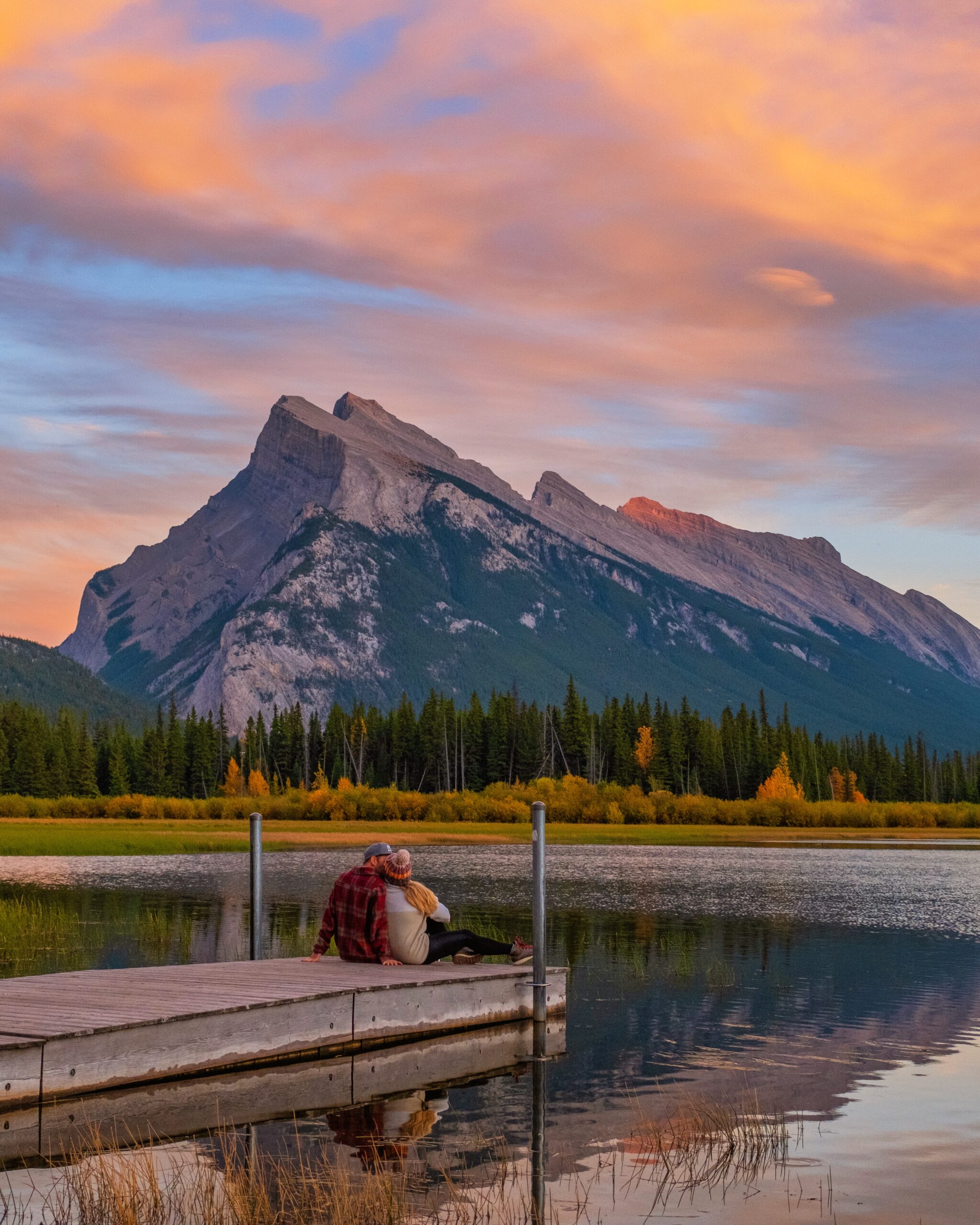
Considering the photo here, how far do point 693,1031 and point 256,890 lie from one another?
24.8 feet

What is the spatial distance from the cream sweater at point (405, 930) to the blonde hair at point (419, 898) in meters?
0.04

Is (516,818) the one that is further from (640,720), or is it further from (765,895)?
(640,720)

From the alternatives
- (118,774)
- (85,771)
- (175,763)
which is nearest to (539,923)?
(85,771)

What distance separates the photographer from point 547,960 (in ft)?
92.3

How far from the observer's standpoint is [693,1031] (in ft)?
69.0

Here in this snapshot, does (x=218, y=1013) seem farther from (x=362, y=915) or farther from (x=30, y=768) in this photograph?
(x=30, y=768)

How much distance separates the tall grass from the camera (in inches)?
4685

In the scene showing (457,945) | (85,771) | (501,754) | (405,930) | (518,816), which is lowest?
(518,816)

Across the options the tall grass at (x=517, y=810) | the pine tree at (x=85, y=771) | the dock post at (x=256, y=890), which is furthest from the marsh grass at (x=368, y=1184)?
the pine tree at (x=85, y=771)

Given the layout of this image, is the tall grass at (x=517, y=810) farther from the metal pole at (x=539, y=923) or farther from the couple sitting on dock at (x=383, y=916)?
the couple sitting on dock at (x=383, y=916)

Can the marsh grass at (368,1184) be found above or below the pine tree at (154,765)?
below

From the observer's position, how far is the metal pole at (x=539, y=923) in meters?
21.0

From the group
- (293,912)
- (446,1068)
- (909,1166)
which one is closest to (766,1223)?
(909,1166)

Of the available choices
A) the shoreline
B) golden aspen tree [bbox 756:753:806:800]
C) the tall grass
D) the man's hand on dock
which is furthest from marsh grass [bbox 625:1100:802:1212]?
golden aspen tree [bbox 756:753:806:800]
